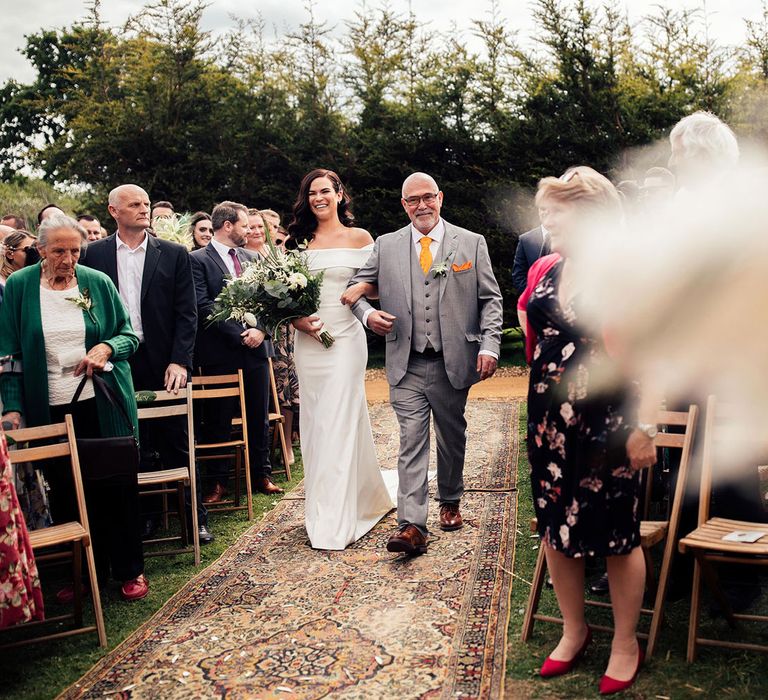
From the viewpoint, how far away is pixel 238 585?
4957 millimetres

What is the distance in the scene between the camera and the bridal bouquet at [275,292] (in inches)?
224

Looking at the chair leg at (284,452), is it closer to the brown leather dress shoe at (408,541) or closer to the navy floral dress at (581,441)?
the brown leather dress shoe at (408,541)

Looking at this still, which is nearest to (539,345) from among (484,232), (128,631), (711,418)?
(711,418)

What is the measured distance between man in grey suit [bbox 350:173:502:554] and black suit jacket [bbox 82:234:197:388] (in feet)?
4.51

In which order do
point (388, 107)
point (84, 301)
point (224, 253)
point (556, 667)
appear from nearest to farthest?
1. point (556, 667)
2. point (84, 301)
3. point (224, 253)
4. point (388, 107)

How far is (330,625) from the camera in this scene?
14.0ft

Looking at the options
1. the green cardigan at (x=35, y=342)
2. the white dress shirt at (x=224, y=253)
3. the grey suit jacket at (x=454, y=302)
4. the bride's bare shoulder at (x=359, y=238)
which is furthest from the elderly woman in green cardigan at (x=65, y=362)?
the white dress shirt at (x=224, y=253)

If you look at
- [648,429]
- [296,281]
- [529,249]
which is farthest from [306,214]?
[648,429]

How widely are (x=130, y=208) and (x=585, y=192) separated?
3791 mm

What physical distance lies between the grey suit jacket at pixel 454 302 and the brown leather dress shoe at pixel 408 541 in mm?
1006

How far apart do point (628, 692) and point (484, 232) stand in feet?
44.1

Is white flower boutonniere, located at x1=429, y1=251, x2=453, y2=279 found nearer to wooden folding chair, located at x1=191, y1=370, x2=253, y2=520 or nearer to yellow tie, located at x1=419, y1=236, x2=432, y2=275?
yellow tie, located at x1=419, y1=236, x2=432, y2=275

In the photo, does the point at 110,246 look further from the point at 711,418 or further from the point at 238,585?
the point at 711,418

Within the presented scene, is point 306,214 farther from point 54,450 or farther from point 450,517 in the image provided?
point 54,450
